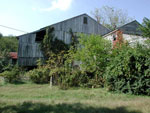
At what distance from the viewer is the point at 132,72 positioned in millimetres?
7836

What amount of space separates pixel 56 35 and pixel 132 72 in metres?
13.8

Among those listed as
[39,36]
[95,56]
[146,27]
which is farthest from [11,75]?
[146,27]

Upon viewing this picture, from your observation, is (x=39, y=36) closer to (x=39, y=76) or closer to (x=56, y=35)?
(x=56, y=35)

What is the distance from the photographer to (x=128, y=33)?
17.8 m

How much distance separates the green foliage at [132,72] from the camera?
7.52 m

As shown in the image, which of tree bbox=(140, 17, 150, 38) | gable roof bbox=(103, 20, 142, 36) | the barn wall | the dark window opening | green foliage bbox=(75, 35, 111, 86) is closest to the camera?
green foliage bbox=(75, 35, 111, 86)

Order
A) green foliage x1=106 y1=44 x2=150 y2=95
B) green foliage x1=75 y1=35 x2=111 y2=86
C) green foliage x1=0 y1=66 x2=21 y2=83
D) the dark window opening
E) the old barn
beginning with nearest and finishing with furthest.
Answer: green foliage x1=106 y1=44 x2=150 y2=95, green foliage x1=75 y1=35 x2=111 y2=86, green foliage x1=0 y1=66 x2=21 y2=83, the old barn, the dark window opening

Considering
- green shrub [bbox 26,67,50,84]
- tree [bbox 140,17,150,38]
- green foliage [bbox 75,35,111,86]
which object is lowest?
green shrub [bbox 26,67,50,84]

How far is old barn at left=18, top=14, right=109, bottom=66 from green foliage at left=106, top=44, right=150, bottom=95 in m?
12.8

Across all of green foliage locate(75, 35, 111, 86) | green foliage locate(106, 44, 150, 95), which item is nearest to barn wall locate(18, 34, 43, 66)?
green foliage locate(75, 35, 111, 86)

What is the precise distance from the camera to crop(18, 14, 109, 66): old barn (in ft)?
59.9

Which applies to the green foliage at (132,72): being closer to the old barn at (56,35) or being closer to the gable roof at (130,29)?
the gable roof at (130,29)

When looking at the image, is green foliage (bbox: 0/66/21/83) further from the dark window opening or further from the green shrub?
the dark window opening

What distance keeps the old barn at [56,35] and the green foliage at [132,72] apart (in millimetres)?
12798
